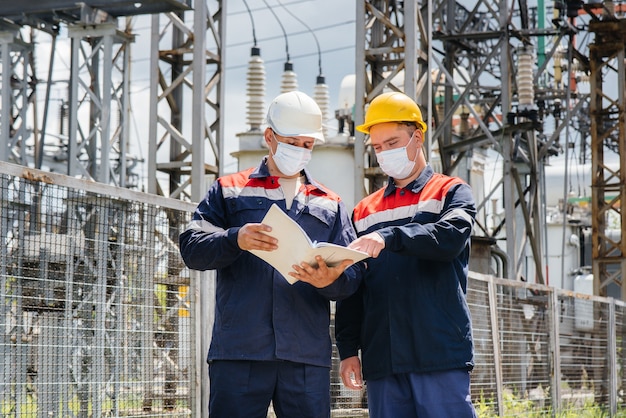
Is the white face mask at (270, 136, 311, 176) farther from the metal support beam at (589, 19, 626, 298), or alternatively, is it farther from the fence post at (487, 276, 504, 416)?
the metal support beam at (589, 19, 626, 298)

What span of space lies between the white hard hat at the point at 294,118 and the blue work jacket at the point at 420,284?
57 centimetres

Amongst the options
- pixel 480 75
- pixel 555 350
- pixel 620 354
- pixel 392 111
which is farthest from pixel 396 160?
pixel 480 75

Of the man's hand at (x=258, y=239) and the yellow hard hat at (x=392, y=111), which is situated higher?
the yellow hard hat at (x=392, y=111)

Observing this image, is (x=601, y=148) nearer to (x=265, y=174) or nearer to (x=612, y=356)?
(x=612, y=356)

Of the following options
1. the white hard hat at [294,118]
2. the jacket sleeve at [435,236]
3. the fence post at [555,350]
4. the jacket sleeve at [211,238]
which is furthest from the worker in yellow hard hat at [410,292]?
the fence post at [555,350]

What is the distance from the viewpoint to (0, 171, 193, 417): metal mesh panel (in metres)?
5.02

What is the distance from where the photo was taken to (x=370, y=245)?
4426 mm

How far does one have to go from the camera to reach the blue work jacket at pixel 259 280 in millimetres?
4547

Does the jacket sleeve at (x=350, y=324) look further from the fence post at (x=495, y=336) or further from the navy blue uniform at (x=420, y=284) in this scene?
the fence post at (x=495, y=336)

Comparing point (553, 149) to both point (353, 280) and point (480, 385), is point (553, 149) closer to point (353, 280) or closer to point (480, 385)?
point (480, 385)

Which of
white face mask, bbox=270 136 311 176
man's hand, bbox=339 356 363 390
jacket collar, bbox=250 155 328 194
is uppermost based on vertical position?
white face mask, bbox=270 136 311 176

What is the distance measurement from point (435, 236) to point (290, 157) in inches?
30.2

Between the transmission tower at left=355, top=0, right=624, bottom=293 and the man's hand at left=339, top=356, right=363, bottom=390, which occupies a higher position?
the transmission tower at left=355, top=0, right=624, bottom=293

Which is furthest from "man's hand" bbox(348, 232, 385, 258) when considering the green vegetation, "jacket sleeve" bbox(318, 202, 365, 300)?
the green vegetation
